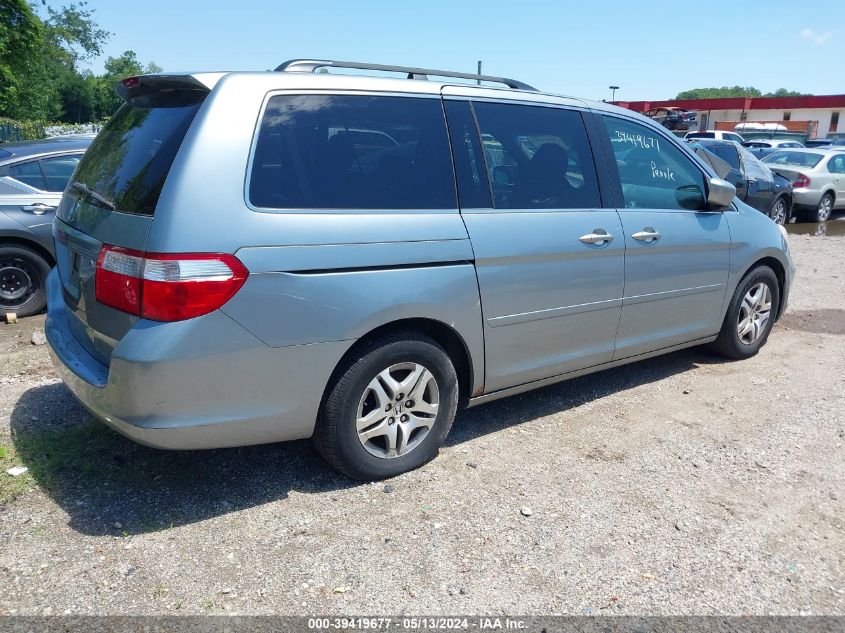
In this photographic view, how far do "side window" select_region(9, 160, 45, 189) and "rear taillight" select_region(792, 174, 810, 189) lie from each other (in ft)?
46.3

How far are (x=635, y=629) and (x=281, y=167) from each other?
2.33m

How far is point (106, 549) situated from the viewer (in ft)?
9.45

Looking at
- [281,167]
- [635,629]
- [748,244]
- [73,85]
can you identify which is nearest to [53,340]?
[281,167]

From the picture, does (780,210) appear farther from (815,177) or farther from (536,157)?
(536,157)

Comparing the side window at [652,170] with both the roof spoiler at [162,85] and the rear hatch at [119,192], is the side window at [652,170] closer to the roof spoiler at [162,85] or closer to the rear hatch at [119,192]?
the roof spoiler at [162,85]

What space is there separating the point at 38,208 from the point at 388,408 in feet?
15.5

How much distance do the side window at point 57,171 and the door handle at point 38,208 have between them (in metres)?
0.22

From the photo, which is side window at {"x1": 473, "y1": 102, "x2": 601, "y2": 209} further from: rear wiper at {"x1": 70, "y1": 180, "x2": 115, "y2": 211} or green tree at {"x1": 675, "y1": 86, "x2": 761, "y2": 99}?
green tree at {"x1": 675, "y1": 86, "x2": 761, "y2": 99}

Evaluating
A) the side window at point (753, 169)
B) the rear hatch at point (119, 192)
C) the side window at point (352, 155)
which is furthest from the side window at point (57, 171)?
the side window at point (753, 169)

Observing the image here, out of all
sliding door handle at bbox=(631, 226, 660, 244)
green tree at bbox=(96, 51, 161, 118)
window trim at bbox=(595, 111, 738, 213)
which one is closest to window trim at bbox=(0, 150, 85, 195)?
window trim at bbox=(595, 111, 738, 213)

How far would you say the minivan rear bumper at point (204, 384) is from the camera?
2.75m

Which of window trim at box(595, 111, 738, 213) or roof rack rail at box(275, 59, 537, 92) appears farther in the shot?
window trim at box(595, 111, 738, 213)

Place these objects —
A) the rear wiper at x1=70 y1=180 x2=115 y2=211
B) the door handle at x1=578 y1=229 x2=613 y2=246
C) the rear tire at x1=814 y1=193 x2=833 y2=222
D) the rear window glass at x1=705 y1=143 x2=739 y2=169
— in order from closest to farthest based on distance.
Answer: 1. the rear wiper at x1=70 y1=180 x2=115 y2=211
2. the door handle at x1=578 y1=229 x2=613 y2=246
3. the rear window glass at x1=705 y1=143 x2=739 y2=169
4. the rear tire at x1=814 y1=193 x2=833 y2=222

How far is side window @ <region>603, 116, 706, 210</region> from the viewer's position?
4422mm
